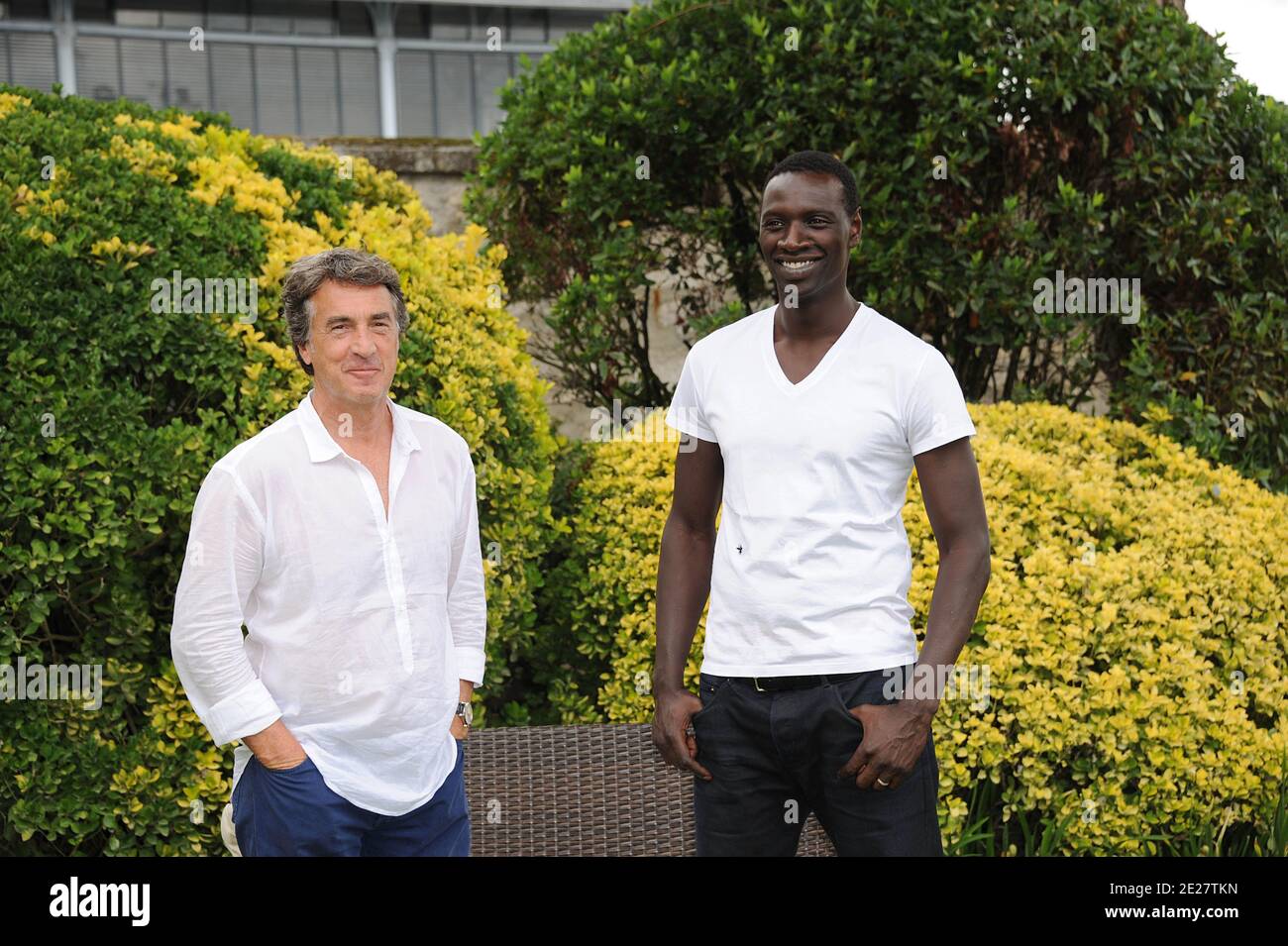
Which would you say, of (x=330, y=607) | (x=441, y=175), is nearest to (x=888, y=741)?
(x=330, y=607)

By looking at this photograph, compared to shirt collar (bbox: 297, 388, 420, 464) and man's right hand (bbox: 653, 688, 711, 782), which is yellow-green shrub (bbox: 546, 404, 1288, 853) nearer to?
man's right hand (bbox: 653, 688, 711, 782)

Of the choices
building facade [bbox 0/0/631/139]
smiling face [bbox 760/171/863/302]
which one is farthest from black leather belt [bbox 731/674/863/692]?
building facade [bbox 0/0/631/139]

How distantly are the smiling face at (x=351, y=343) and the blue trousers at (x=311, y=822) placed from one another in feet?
2.54

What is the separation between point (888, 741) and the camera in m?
2.61

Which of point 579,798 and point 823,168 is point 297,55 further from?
point 823,168

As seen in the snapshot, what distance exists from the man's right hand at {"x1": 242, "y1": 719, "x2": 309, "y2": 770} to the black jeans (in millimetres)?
833

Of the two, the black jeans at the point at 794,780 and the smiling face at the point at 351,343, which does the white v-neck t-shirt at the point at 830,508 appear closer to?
the black jeans at the point at 794,780

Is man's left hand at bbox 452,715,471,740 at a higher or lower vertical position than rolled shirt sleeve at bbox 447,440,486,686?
lower

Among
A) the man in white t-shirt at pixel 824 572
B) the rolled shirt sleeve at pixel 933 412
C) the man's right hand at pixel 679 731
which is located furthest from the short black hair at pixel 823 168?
the man's right hand at pixel 679 731

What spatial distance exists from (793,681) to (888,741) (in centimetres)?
23

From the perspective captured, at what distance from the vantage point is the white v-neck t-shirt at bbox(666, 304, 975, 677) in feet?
8.82
